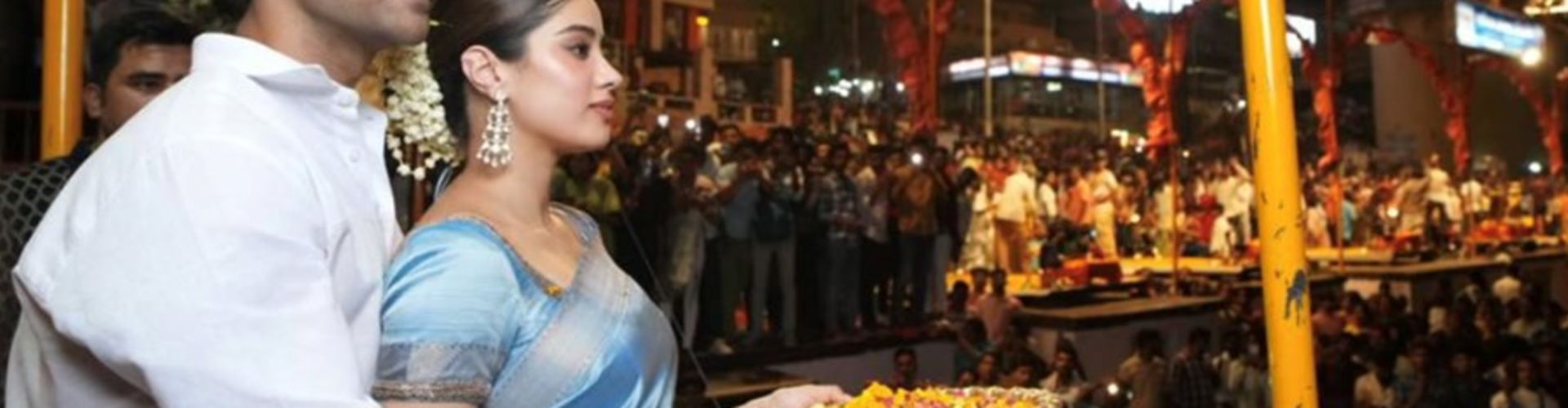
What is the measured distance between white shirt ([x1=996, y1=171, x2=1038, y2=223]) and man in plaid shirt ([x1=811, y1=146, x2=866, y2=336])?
4.50 m

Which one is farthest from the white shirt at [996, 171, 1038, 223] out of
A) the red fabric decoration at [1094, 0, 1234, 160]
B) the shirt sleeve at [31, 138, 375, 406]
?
the shirt sleeve at [31, 138, 375, 406]

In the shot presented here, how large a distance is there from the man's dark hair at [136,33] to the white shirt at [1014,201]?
10.7 m

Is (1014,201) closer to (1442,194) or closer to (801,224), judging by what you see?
(801,224)

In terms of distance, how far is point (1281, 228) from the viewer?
137cm

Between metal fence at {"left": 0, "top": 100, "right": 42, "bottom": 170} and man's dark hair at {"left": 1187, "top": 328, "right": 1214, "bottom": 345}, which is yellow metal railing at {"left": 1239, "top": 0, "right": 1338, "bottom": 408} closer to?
metal fence at {"left": 0, "top": 100, "right": 42, "bottom": 170}

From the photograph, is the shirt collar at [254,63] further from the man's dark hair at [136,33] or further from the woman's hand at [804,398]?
the man's dark hair at [136,33]

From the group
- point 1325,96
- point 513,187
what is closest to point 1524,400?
point 513,187

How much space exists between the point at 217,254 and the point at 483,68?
2.33ft

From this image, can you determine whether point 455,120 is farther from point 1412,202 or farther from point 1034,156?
point 1412,202

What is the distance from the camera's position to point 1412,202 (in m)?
17.9

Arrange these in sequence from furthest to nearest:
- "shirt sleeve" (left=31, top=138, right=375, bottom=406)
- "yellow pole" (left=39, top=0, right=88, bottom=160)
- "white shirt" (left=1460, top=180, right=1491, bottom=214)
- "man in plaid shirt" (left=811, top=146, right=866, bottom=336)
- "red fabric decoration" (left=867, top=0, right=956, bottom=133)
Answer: "white shirt" (left=1460, top=180, right=1491, bottom=214)
"red fabric decoration" (left=867, top=0, right=956, bottom=133)
"man in plaid shirt" (left=811, top=146, right=866, bottom=336)
"yellow pole" (left=39, top=0, right=88, bottom=160)
"shirt sleeve" (left=31, top=138, right=375, bottom=406)

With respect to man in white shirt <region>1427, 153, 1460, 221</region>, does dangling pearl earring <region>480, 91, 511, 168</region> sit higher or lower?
lower

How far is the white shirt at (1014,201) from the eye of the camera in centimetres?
1216

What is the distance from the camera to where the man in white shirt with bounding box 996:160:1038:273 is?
12172mm
